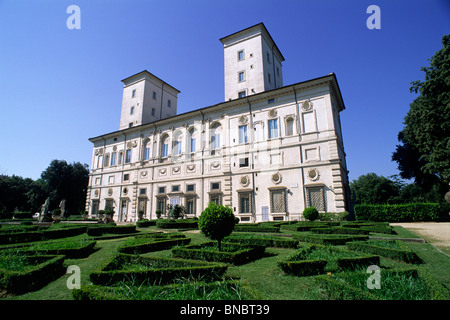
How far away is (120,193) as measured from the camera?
110 feet

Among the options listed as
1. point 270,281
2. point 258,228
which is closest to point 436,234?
point 258,228

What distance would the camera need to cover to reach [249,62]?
29.2 meters

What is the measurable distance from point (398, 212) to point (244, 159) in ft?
52.9

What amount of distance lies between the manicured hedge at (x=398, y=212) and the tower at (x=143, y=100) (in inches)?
1261

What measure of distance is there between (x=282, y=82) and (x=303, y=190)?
63.7 feet

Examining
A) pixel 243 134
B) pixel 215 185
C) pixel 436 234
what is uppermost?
pixel 243 134

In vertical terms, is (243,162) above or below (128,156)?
below

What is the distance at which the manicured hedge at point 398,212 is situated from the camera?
21.2 metres

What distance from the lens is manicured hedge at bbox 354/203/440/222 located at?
21.2 m

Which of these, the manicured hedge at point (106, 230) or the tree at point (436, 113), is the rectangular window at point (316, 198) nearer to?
the tree at point (436, 113)

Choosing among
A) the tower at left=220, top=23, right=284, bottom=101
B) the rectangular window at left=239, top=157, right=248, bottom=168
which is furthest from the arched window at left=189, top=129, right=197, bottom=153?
the rectangular window at left=239, top=157, right=248, bottom=168

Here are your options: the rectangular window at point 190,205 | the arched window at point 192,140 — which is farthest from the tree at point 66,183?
the rectangular window at point 190,205

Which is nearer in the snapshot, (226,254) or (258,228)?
(226,254)

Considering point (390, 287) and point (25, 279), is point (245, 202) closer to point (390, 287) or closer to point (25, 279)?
point (390, 287)
